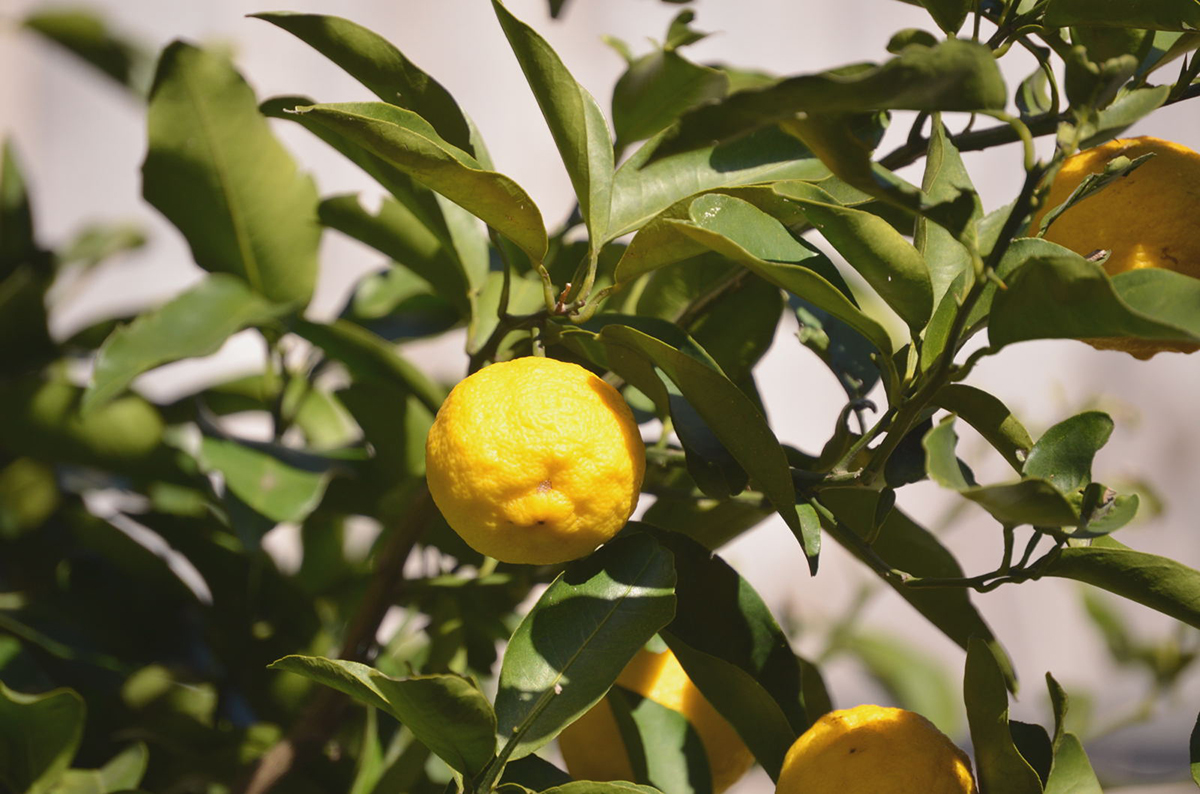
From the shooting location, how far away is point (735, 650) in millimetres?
566

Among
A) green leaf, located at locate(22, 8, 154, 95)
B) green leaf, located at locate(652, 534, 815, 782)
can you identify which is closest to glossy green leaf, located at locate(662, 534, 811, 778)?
green leaf, located at locate(652, 534, 815, 782)

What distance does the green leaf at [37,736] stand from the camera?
61 cm

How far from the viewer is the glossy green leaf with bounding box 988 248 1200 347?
0.39 metres

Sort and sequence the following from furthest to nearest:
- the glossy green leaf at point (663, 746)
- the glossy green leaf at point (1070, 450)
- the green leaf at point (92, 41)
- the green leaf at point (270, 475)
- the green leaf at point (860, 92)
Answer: the green leaf at point (92, 41) → the green leaf at point (270, 475) → the glossy green leaf at point (663, 746) → the glossy green leaf at point (1070, 450) → the green leaf at point (860, 92)

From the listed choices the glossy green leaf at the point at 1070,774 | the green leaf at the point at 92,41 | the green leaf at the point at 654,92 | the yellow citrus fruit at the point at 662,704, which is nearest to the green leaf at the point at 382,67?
the green leaf at the point at 654,92

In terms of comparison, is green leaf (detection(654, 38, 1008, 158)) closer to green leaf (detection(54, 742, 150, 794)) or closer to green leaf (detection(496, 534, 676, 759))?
green leaf (detection(496, 534, 676, 759))

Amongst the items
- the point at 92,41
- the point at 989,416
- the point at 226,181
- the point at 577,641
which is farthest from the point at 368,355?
the point at 92,41

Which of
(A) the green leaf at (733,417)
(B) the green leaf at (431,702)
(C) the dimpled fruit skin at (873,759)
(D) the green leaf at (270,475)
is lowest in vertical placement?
(D) the green leaf at (270,475)

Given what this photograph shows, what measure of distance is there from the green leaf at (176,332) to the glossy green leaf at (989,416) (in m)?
0.52

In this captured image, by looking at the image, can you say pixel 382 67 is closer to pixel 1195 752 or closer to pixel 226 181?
pixel 226 181

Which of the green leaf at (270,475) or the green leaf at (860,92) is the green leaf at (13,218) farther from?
the green leaf at (860,92)

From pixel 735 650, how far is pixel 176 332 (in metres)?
0.49

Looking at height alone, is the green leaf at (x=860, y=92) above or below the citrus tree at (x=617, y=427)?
above

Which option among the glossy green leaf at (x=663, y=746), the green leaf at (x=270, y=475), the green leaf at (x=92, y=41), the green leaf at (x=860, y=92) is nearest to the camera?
the green leaf at (x=860, y=92)
